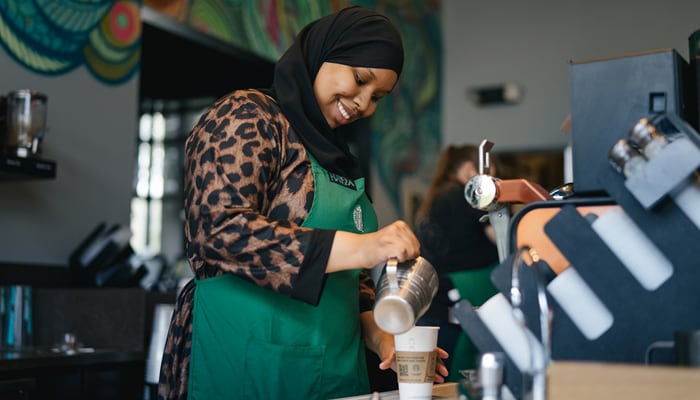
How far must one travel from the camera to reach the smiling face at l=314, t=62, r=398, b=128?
59.4 inches

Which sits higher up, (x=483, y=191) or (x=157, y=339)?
(x=483, y=191)

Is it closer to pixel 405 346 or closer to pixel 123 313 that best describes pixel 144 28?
pixel 123 313

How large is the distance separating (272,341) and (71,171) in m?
1.93

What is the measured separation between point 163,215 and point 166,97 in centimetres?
98

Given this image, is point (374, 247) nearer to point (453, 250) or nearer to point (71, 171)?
point (453, 250)

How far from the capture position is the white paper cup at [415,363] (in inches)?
48.0

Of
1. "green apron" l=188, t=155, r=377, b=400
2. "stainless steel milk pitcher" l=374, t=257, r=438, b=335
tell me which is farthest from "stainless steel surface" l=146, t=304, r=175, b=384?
"stainless steel milk pitcher" l=374, t=257, r=438, b=335

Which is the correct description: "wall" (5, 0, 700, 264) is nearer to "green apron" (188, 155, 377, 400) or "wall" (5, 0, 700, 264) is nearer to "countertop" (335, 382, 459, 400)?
"green apron" (188, 155, 377, 400)

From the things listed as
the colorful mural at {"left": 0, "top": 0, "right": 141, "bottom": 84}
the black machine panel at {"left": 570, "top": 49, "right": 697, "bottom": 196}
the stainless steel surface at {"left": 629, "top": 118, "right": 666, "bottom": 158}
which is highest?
the colorful mural at {"left": 0, "top": 0, "right": 141, "bottom": 84}

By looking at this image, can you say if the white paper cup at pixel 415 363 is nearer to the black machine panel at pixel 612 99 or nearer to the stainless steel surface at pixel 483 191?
the stainless steel surface at pixel 483 191

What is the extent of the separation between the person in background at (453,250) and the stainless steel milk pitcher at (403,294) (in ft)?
6.32

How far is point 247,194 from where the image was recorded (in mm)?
1316

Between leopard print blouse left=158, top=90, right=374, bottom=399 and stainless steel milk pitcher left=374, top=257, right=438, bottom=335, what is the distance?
0.52ft

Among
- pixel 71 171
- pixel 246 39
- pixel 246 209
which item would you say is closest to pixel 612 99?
pixel 246 209
